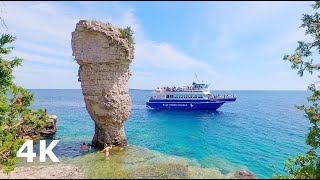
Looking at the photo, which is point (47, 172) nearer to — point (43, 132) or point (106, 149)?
point (106, 149)

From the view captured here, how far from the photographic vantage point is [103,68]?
2991 cm

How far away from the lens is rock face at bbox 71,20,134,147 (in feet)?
95.8

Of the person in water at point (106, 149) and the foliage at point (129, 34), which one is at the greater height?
the foliage at point (129, 34)

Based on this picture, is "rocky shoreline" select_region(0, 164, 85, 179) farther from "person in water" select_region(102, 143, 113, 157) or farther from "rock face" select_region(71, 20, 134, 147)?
"rock face" select_region(71, 20, 134, 147)

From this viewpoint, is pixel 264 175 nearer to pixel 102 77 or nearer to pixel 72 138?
pixel 102 77

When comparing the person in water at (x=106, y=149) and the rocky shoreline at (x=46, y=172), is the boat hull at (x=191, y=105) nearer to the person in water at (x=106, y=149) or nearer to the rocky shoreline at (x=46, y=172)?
the person in water at (x=106, y=149)

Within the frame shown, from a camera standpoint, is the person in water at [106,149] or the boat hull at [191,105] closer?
the person in water at [106,149]

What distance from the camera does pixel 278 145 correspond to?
4012cm

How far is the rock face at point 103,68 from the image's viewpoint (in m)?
29.2

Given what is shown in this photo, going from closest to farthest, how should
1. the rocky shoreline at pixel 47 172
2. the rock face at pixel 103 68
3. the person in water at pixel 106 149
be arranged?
the rocky shoreline at pixel 47 172 → the rock face at pixel 103 68 → the person in water at pixel 106 149

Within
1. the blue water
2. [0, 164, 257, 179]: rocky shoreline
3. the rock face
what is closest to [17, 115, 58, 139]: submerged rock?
the blue water

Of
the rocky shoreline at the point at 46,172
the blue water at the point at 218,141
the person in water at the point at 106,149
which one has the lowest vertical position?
the blue water at the point at 218,141

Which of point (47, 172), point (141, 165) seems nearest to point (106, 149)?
point (141, 165)

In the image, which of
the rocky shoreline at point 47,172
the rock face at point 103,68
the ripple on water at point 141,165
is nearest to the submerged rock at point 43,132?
the rock face at point 103,68
